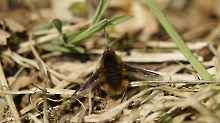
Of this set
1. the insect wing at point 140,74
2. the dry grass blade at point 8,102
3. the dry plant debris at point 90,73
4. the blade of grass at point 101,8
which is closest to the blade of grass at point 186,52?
the dry plant debris at point 90,73

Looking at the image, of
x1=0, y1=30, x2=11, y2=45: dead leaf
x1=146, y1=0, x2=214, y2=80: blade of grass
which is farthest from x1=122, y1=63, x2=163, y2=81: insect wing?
x1=0, y1=30, x2=11, y2=45: dead leaf

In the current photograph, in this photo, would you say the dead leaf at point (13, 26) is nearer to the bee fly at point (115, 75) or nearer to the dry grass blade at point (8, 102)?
the dry grass blade at point (8, 102)

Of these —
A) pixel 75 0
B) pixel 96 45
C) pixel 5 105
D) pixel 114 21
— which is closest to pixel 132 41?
pixel 96 45

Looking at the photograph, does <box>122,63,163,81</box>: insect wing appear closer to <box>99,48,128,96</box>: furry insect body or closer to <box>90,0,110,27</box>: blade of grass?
<box>99,48,128,96</box>: furry insect body

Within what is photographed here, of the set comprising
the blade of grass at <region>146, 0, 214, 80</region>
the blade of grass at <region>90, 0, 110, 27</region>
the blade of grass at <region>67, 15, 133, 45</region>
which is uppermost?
the blade of grass at <region>90, 0, 110, 27</region>

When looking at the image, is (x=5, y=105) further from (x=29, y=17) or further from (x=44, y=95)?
(x=29, y=17)
